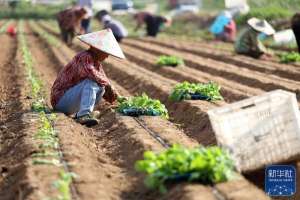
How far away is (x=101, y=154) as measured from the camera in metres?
6.77

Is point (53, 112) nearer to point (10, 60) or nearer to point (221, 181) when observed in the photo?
point (221, 181)

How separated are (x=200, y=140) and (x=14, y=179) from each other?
246 centimetres

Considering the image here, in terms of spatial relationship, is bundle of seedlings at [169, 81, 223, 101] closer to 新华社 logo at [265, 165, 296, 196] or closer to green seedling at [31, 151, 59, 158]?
新华社 logo at [265, 165, 296, 196]

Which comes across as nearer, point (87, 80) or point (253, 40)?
point (87, 80)

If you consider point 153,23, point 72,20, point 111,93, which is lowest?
point 153,23

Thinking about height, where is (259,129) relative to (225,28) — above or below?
above

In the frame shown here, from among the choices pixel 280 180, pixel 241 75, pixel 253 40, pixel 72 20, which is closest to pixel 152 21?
pixel 72 20

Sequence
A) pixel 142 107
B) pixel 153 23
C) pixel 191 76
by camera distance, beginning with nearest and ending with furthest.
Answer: pixel 142 107
pixel 191 76
pixel 153 23

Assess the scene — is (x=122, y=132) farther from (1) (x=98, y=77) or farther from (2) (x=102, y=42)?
(2) (x=102, y=42)

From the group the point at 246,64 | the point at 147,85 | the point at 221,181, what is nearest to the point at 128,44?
the point at 246,64

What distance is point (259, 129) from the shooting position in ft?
19.5

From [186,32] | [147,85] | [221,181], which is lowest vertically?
[186,32]

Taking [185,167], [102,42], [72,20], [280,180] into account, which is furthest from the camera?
[72,20]

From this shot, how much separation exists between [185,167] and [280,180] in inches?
46.2
